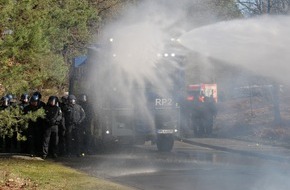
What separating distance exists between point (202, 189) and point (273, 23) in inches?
250

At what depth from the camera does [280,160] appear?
16.0 meters

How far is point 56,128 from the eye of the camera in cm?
1670

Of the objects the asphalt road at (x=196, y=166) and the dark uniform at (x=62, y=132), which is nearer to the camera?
the asphalt road at (x=196, y=166)

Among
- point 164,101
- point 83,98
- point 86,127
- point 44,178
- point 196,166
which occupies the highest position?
point 83,98

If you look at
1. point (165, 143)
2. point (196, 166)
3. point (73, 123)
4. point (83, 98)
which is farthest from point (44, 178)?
point (165, 143)

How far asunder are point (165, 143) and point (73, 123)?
3.19 metres

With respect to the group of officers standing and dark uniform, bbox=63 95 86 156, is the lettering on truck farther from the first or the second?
dark uniform, bbox=63 95 86 156

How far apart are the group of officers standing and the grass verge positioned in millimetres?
1636

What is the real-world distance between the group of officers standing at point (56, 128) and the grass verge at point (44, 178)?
1636mm

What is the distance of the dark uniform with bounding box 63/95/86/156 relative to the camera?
17188 millimetres

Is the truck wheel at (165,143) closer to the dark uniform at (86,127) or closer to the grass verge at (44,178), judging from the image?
the dark uniform at (86,127)

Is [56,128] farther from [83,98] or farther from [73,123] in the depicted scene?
[83,98]

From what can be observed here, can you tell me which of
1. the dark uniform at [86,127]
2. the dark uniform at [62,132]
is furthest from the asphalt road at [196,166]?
the dark uniform at [62,132]

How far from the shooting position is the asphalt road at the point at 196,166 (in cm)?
1162
